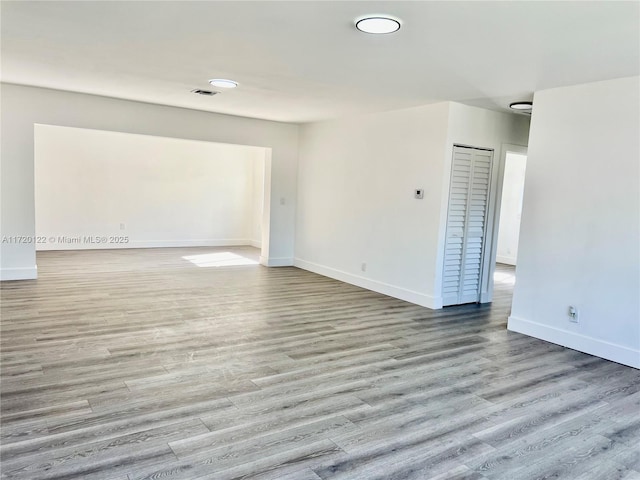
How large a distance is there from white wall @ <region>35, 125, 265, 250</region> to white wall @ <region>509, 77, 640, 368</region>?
5966 mm

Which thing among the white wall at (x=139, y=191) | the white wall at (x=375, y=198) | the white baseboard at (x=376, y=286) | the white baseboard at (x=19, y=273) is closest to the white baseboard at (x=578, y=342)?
the white baseboard at (x=376, y=286)

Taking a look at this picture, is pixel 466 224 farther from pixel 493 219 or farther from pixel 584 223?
pixel 584 223

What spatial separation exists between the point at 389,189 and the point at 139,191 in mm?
5544

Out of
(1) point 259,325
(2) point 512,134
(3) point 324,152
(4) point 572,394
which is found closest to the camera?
(4) point 572,394

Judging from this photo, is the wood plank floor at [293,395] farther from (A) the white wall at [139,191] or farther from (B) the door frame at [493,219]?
(A) the white wall at [139,191]

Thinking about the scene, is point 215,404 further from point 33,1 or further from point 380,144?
point 380,144

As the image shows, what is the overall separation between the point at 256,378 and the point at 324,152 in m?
4.54

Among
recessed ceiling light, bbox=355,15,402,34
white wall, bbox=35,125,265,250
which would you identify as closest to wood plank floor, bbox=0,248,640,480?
recessed ceiling light, bbox=355,15,402,34

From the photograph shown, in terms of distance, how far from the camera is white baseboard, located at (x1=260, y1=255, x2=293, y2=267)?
7543 millimetres

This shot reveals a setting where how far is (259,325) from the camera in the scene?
14.1 feet

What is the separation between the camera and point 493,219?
557 cm

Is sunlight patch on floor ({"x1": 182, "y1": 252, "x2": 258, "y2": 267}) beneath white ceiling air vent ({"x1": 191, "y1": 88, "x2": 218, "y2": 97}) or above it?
beneath

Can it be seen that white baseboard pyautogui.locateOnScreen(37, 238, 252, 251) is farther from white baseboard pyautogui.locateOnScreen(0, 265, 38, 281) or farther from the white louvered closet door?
the white louvered closet door

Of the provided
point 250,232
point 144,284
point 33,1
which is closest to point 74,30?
point 33,1
